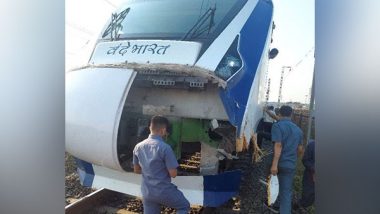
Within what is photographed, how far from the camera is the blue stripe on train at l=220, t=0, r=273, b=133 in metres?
1.38

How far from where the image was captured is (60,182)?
150 centimetres

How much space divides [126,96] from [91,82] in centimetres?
17

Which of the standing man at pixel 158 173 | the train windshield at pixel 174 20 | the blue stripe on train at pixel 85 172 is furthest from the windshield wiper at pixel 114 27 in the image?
the blue stripe on train at pixel 85 172

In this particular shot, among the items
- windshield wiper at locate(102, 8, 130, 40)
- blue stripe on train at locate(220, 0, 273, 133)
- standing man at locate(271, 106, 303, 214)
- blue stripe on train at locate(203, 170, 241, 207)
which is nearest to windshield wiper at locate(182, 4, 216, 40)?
blue stripe on train at locate(220, 0, 273, 133)

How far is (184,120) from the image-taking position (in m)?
1.41

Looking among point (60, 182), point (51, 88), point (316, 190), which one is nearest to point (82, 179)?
point (60, 182)

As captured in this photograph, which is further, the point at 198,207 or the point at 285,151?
the point at 198,207

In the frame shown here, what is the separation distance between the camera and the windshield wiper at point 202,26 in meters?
1.41

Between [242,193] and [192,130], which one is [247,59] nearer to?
[192,130]

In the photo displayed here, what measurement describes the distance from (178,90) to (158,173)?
410 millimetres

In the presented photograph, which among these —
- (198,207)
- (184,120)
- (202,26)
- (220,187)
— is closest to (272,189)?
(220,187)

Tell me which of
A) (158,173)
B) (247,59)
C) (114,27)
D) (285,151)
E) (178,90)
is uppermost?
(114,27)

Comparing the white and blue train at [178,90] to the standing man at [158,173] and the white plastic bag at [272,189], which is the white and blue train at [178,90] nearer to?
the standing man at [158,173]

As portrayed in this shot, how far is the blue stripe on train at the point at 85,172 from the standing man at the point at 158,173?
184mm
